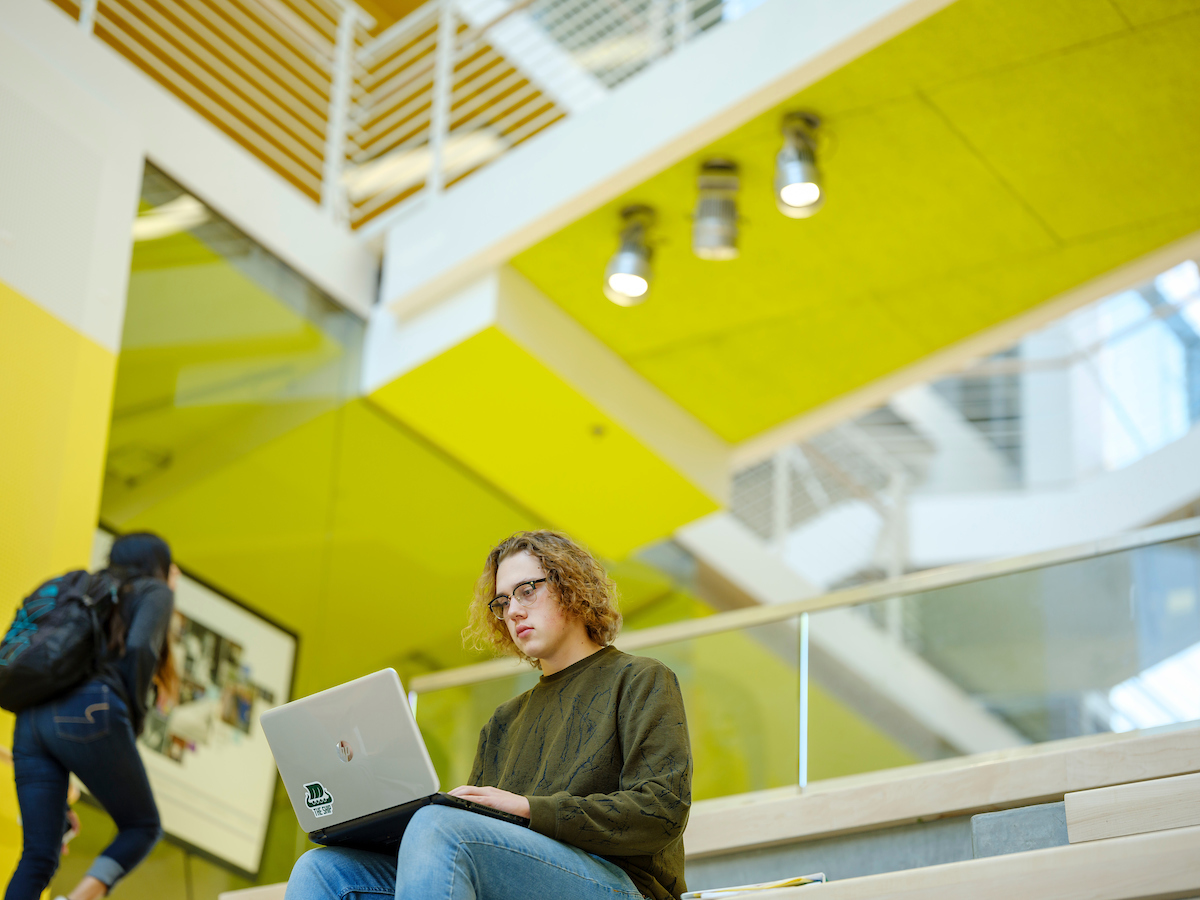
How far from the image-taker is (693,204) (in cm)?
538

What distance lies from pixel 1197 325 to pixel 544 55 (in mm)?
5088

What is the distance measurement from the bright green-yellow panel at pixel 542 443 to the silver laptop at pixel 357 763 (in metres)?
3.49

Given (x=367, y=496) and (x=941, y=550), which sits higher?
(x=941, y=550)

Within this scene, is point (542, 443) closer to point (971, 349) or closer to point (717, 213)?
point (717, 213)

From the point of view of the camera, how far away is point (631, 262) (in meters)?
5.27

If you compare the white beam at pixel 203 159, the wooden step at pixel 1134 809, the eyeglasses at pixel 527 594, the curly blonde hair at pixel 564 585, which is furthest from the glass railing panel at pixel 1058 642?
the white beam at pixel 203 159

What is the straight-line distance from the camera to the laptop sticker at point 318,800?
2.32 m

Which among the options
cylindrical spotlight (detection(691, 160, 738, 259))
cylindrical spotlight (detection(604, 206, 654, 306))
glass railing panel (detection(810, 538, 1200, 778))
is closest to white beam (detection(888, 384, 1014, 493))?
glass railing panel (detection(810, 538, 1200, 778))

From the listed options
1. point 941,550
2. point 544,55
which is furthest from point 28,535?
point 941,550

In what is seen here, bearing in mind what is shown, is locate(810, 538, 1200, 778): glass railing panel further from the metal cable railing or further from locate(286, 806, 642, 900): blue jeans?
the metal cable railing

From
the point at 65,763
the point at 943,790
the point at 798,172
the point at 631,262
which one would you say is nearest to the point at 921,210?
the point at 798,172

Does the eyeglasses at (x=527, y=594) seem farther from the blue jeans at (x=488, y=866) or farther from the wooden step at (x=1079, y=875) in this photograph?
the wooden step at (x=1079, y=875)

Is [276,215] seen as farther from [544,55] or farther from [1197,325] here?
[1197,325]

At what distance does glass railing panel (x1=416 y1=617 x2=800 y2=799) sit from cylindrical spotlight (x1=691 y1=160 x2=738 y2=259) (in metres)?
1.46
